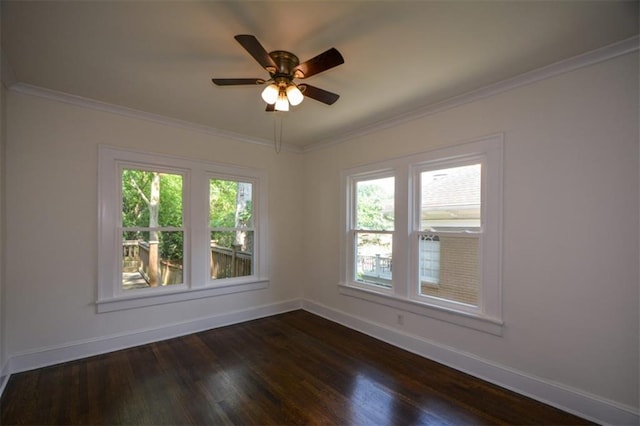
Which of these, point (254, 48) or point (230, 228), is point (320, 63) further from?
point (230, 228)

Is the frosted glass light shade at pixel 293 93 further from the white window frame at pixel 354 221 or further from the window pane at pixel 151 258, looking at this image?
the window pane at pixel 151 258

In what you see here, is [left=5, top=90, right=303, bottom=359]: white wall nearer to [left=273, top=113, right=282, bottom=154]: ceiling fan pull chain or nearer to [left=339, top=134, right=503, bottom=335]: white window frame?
[left=273, top=113, right=282, bottom=154]: ceiling fan pull chain

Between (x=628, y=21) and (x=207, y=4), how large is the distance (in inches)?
102

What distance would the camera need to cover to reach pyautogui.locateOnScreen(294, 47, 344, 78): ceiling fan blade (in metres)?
1.69

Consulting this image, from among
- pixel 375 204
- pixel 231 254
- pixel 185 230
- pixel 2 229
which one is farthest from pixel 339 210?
pixel 2 229

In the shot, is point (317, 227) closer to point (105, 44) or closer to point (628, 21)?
point (105, 44)

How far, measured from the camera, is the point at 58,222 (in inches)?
115

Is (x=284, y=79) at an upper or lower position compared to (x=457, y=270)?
upper

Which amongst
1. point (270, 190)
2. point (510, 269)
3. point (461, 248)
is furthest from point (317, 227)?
point (510, 269)

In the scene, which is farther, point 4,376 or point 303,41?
point 4,376

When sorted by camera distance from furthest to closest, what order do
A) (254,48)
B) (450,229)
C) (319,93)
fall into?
(450,229) < (319,93) < (254,48)

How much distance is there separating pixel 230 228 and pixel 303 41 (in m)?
2.86

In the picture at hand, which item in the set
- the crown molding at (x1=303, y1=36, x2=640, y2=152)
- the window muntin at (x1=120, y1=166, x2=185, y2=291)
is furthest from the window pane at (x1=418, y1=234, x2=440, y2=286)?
the window muntin at (x1=120, y1=166, x2=185, y2=291)

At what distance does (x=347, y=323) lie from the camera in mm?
4051
